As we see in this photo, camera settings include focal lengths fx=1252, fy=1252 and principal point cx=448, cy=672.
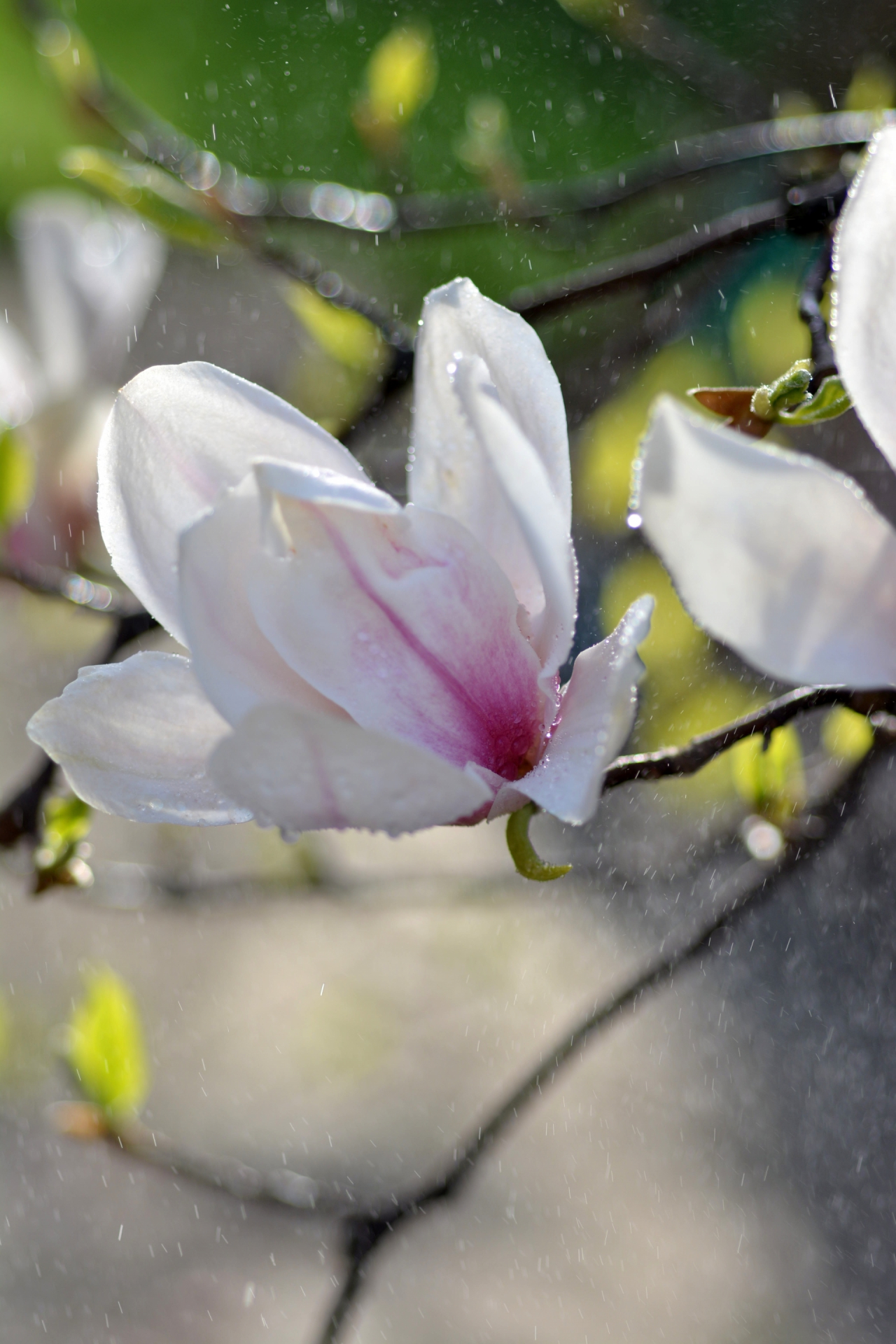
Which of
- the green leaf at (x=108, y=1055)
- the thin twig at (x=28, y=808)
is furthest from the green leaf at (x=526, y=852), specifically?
the green leaf at (x=108, y=1055)

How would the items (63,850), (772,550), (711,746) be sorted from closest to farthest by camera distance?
(772,550) → (711,746) → (63,850)

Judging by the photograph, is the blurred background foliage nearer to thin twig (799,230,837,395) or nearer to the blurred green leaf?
the blurred green leaf

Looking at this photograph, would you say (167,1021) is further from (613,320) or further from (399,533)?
(399,533)

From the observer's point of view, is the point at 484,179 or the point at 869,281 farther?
the point at 484,179

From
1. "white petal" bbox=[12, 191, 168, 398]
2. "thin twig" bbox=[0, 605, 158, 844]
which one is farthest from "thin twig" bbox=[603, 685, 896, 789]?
"white petal" bbox=[12, 191, 168, 398]

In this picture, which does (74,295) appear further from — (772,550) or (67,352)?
(772,550)

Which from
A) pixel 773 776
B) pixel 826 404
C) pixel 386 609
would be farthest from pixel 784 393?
pixel 773 776
